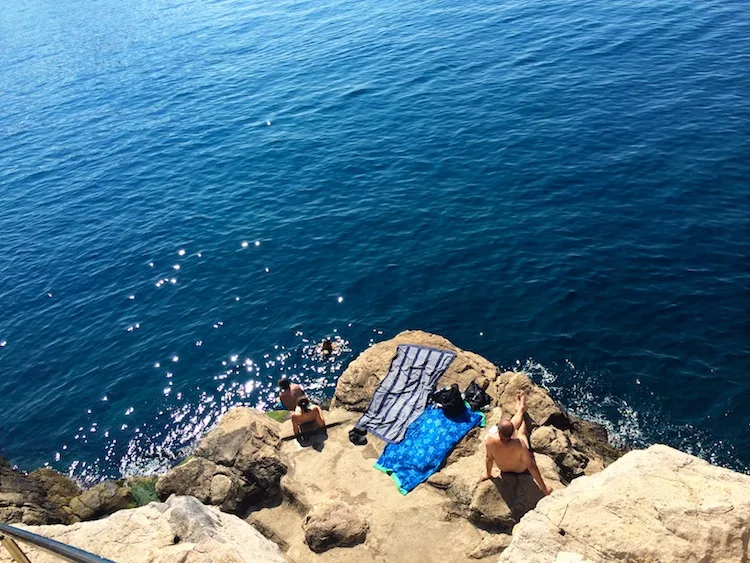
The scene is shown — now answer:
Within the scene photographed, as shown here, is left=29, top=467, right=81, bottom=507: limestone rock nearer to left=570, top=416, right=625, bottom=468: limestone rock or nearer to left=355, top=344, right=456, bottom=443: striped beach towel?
left=355, top=344, right=456, bottom=443: striped beach towel

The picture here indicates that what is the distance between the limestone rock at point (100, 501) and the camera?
1995 centimetres

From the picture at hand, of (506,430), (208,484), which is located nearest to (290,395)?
(208,484)

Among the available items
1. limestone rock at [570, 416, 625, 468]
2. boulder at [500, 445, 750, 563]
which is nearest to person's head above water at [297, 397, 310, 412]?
limestone rock at [570, 416, 625, 468]

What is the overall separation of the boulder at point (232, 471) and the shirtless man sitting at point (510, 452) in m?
7.12

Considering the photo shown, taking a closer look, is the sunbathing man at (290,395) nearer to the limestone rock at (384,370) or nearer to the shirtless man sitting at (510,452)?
the limestone rock at (384,370)

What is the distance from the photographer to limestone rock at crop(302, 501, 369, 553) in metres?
15.1

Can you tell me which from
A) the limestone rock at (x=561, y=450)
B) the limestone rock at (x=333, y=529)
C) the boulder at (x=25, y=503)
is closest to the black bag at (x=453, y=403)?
the limestone rock at (x=561, y=450)

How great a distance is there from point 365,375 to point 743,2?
46.6 metres

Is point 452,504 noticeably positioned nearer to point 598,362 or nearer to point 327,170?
point 598,362

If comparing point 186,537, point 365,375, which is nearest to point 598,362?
point 365,375

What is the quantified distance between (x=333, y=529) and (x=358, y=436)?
4.21 metres

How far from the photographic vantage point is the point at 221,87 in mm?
53531

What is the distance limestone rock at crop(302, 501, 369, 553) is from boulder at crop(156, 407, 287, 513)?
276 cm

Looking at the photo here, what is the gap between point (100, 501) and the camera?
795 inches
